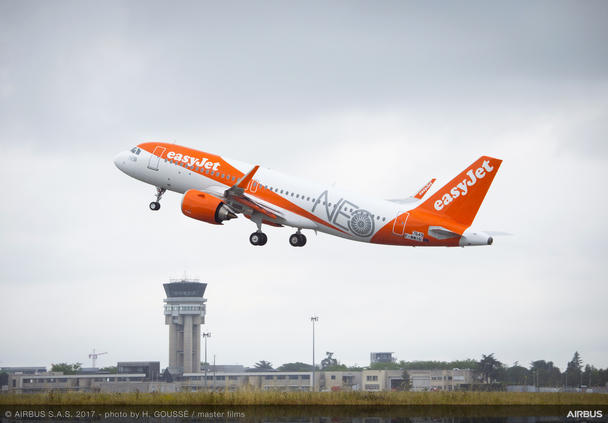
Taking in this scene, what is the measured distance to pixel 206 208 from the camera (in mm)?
76250

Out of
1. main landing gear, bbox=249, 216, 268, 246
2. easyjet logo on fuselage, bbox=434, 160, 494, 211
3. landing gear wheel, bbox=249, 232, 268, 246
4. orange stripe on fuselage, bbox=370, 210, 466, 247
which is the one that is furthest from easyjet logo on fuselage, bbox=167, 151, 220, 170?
easyjet logo on fuselage, bbox=434, 160, 494, 211

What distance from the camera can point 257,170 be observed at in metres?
77.4

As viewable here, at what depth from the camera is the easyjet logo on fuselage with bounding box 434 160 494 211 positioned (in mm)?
68000

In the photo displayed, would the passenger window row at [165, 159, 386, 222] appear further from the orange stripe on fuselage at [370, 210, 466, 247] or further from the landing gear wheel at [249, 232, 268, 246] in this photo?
the landing gear wheel at [249, 232, 268, 246]

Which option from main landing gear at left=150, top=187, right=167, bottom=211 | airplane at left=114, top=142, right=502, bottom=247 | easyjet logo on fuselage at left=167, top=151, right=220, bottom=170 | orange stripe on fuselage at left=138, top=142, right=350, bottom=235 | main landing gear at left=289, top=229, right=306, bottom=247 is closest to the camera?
airplane at left=114, top=142, right=502, bottom=247

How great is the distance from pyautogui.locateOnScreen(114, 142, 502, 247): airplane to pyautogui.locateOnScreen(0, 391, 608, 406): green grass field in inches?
813

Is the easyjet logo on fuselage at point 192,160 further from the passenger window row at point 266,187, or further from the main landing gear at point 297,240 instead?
the main landing gear at point 297,240

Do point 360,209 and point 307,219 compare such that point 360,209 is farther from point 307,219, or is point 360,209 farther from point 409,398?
point 409,398

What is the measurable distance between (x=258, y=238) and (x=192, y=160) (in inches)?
363

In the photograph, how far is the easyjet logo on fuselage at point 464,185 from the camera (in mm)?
68000

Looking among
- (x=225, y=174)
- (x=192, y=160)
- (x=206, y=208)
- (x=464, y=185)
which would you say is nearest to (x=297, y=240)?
(x=225, y=174)

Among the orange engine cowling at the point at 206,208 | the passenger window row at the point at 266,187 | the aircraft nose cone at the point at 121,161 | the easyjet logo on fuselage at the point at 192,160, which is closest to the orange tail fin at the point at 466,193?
the passenger window row at the point at 266,187

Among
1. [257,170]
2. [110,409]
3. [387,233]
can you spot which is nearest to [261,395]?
[110,409]

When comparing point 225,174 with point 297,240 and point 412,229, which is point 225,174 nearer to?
point 297,240
